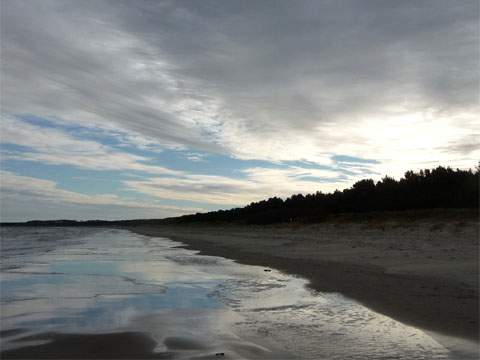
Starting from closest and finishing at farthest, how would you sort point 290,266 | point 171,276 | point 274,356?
point 274,356
point 171,276
point 290,266

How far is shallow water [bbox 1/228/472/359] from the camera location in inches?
222

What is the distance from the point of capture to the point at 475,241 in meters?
16.9

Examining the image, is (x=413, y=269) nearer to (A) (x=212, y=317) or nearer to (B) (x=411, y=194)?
(A) (x=212, y=317)

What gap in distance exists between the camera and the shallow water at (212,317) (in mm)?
5633

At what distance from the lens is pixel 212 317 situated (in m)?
7.50

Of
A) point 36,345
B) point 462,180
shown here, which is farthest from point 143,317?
point 462,180

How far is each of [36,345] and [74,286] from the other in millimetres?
5290

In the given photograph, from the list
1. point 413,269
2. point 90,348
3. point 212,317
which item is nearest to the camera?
point 90,348

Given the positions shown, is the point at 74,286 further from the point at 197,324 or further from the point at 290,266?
the point at 290,266

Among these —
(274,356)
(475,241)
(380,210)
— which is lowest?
(274,356)

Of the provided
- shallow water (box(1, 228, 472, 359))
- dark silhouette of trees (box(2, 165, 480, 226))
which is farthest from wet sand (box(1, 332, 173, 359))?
dark silhouette of trees (box(2, 165, 480, 226))

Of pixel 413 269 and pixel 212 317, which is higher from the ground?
pixel 413 269

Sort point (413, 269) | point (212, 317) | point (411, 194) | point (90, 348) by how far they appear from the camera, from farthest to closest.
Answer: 1. point (411, 194)
2. point (413, 269)
3. point (212, 317)
4. point (90, 348)

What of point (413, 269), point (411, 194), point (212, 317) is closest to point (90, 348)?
point (212, 317)
